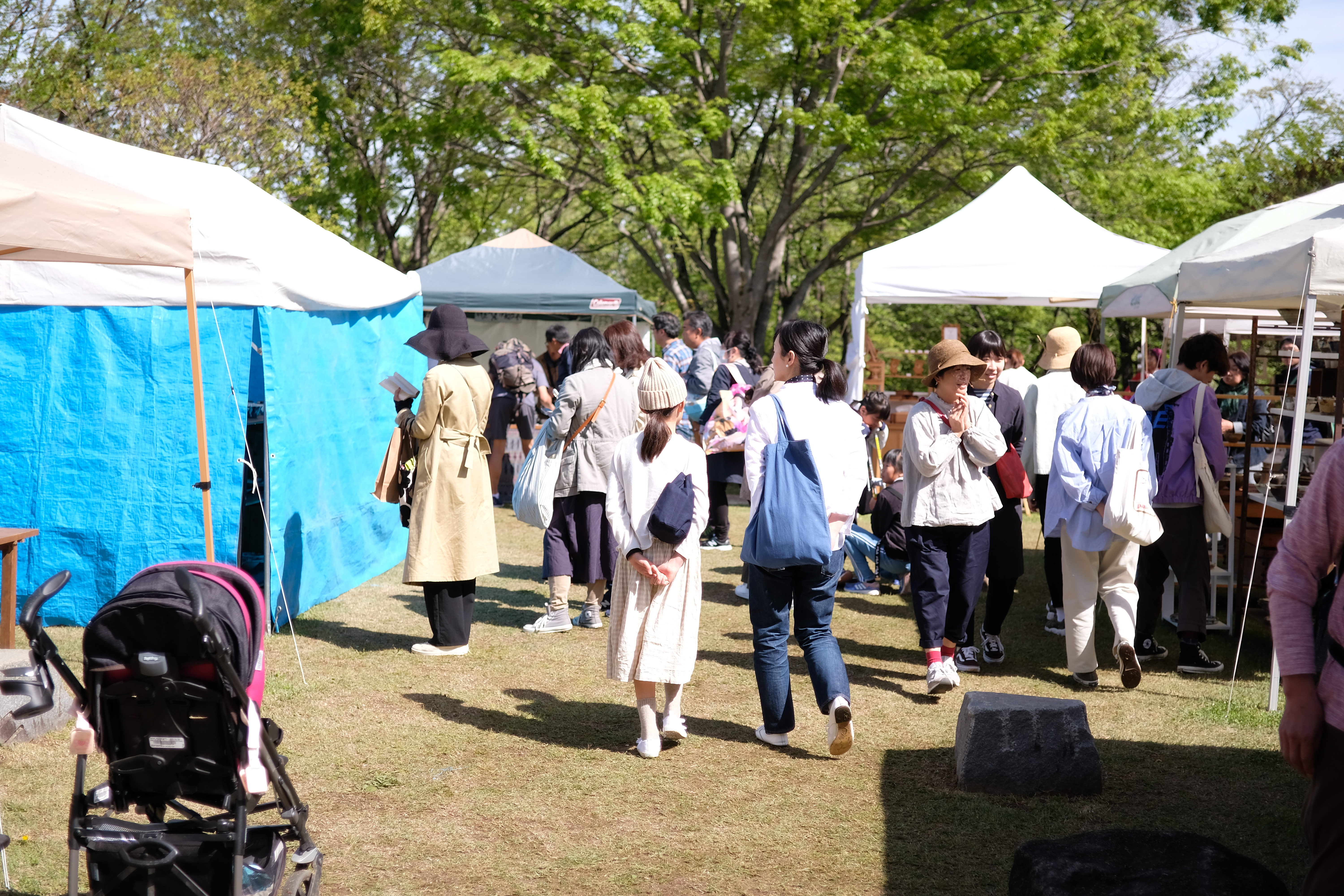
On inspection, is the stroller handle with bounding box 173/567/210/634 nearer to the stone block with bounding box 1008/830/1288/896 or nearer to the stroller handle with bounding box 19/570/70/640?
the stroller handle with bounding box 19/570/70/640

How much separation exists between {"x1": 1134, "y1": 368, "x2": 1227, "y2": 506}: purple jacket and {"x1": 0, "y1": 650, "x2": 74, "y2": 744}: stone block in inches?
217

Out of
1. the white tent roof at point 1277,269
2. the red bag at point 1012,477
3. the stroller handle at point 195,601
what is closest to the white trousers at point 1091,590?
the red bag at point 1012,477

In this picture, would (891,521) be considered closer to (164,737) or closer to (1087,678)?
(1087,678)

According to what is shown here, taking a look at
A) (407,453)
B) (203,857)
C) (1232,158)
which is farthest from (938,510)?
(1232,158)

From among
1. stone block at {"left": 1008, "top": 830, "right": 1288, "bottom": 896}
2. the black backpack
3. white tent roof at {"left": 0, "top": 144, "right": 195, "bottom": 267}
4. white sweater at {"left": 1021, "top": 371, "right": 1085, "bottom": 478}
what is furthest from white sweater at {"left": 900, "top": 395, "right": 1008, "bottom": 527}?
the black backpack

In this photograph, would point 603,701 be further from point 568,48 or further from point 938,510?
point 568,48

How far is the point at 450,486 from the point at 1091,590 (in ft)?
11.5

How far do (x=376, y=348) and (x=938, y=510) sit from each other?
4646 millimetres

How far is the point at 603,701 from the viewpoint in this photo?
5.50 metres

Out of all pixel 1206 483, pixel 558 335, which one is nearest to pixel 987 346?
pixel 1206 483

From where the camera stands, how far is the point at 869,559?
8352 millimetres

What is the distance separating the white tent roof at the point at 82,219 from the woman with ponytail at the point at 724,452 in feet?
16.3

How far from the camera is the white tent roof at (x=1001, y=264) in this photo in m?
9.68

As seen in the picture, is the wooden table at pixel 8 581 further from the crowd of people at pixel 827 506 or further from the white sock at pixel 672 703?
the white sock at pixel 672 703
